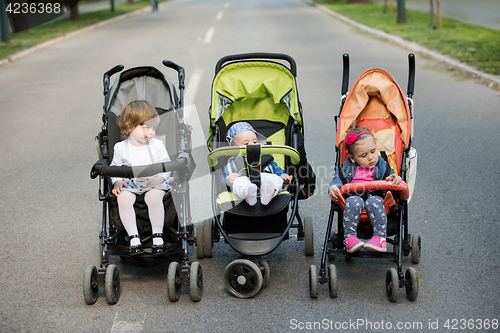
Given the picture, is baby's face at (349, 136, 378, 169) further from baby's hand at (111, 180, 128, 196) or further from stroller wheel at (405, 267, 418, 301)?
baby's hand at (111, 180, 128, 196)

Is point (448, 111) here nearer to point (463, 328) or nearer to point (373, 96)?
point (373, 96)

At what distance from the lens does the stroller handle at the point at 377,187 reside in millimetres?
3846

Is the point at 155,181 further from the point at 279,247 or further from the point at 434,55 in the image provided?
the point at 434,55

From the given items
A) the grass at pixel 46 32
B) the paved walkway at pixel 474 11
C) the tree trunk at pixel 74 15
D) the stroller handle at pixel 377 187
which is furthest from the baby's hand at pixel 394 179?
the tree trunk at pixel 74 15

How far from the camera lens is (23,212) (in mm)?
5504

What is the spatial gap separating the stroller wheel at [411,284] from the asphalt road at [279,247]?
0.07 m

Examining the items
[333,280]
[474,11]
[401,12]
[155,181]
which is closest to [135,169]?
[155,181]

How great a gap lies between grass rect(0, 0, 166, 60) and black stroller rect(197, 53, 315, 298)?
1186 cm

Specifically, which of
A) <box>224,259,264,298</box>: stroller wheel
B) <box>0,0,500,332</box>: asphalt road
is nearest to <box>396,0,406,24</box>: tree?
<box>0,0,500,332</box>: asphalt road

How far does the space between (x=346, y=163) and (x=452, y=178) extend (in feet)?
7.49

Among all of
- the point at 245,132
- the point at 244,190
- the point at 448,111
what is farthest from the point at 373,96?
the point at 448,111

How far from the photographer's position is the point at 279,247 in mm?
4676

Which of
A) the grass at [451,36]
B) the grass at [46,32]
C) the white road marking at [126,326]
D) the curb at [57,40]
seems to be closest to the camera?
the white road marking at [126,326]

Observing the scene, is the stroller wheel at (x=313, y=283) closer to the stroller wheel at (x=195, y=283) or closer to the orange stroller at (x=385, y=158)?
the orange stroller at (x=385, y=158)
